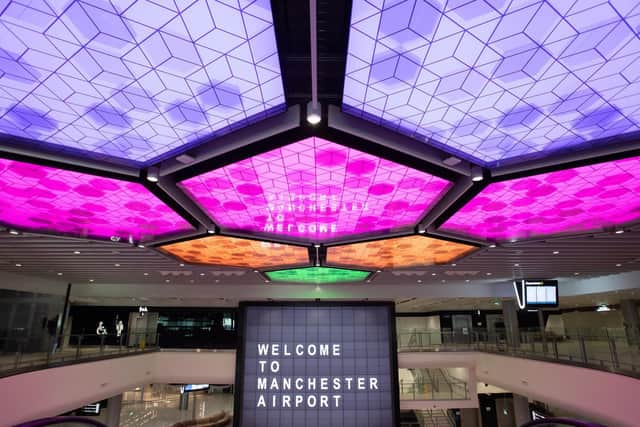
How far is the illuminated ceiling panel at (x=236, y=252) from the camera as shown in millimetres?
10922

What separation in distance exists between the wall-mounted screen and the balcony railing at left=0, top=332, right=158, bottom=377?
14.9 m

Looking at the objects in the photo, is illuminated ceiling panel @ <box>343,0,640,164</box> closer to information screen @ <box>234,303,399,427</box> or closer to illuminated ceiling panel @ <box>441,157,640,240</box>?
illuminated ceiling panel @ <box>441,157,640,240</box>

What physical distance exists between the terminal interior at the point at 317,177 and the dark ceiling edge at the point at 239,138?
1.2 inches

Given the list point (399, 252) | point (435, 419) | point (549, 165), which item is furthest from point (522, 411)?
point (549, 165)

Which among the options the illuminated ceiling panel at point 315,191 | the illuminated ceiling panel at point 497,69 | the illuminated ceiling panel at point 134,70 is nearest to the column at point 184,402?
the illuminated ceiling panel at point 315,191

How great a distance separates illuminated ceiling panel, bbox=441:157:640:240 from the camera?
6262 millimetres

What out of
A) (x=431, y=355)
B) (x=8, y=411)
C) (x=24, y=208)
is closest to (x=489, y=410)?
(x=431, y=355)

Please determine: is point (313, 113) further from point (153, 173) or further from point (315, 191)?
point (153, 173)

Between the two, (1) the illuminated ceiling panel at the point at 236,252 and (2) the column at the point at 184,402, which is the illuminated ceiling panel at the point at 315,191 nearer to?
(1) the illuminated ceiling panel at the point at 236,252

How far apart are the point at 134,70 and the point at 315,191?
3616mm

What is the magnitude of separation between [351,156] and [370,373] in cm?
1360

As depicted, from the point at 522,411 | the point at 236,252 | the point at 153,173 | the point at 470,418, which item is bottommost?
the point at 470,418

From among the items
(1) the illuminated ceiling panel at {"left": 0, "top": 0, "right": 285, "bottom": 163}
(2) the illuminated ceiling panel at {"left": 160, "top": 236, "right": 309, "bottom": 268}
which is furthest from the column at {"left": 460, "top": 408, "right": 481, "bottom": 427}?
(1) the illuminated ceiling panel at {"left": 0, "top": 0, "right": 285, "bottom": 163}

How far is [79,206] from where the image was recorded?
7.82m
